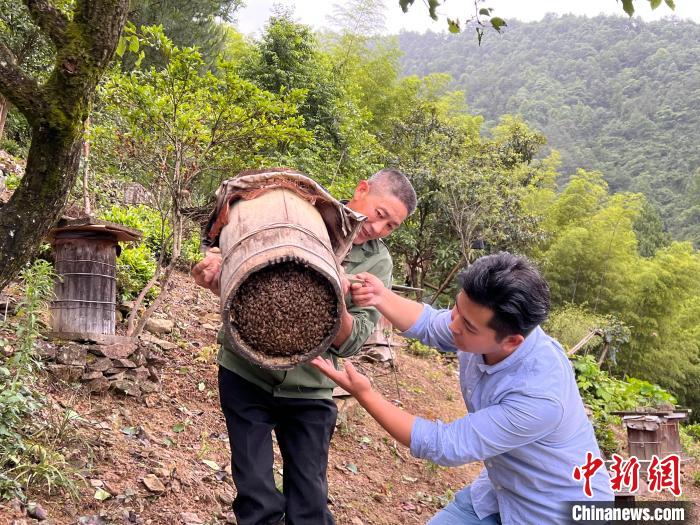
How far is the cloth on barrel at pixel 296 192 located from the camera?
8.27 ft

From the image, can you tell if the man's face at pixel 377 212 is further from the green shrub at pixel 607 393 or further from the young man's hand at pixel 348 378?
the green shrub at pixel 607 393

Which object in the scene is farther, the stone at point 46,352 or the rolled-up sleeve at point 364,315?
the stone at point 46,352

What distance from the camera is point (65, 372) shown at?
5.09m

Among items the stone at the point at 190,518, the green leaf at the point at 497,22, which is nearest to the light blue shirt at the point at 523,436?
the green leaf at the point at 497,22

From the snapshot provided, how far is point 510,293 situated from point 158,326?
201 inches

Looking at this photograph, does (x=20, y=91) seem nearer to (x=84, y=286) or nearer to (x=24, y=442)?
(x=24, y=442)

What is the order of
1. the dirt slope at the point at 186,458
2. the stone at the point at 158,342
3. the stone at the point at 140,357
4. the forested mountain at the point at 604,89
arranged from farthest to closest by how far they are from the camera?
the forested mountain at the point at 604,89
the stone at the point at 158,342
the stone at the point at 140,357
the dirt slope at the point at 186,458

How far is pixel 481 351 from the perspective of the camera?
2.73 metres

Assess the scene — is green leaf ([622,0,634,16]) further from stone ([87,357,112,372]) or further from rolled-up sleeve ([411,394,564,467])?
stone ([87,357,112,372])

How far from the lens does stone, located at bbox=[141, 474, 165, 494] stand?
4059 mm

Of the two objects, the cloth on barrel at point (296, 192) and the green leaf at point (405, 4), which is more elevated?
the green leaf at point (405, 4)

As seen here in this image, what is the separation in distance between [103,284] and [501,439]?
434cm

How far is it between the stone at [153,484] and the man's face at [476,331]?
7.78 ft

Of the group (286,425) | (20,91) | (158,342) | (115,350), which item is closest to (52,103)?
(20,91)
